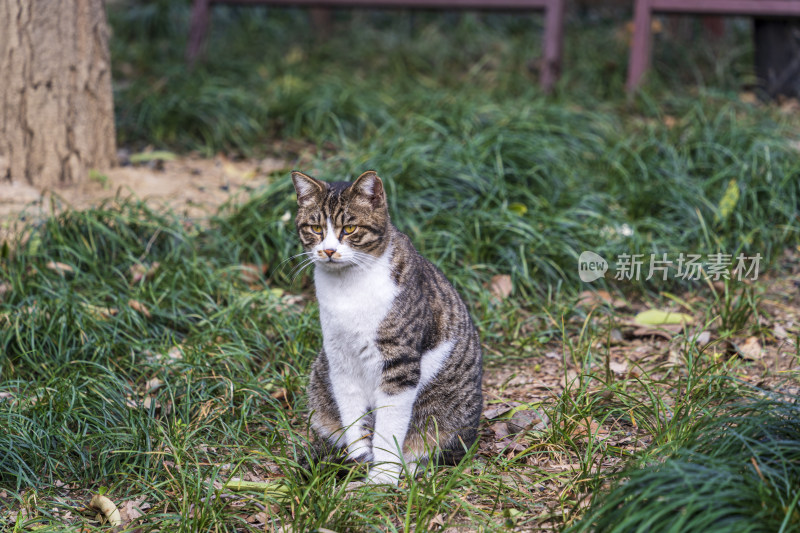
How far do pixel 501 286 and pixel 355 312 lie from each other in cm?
163

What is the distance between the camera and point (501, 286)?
4477 mm

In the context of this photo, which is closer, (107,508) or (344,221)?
(107,508)

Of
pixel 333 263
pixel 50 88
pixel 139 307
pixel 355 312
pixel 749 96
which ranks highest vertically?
pixel 50 88

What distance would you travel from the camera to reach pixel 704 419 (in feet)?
9.26

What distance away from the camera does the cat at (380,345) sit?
3020mm

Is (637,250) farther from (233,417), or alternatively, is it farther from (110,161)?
(110,161)

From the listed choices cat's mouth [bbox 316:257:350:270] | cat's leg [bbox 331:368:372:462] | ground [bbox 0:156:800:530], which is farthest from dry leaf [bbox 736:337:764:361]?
cat's mouth [bbox 316:257:350:270]

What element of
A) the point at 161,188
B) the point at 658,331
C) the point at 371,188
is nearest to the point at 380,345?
the point at 371,188

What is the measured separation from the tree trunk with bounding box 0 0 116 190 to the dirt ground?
→ 133 mm

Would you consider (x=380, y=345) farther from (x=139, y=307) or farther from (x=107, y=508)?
(x=139, y=307)

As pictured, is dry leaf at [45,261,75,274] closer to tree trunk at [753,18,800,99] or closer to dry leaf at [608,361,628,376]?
dry leaf at [608,361,628,376]

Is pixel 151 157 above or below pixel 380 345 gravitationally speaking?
above

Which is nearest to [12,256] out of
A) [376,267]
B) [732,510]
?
[376,267]

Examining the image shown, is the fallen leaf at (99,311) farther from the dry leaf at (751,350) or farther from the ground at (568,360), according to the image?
the dry leaf at (751,350)
